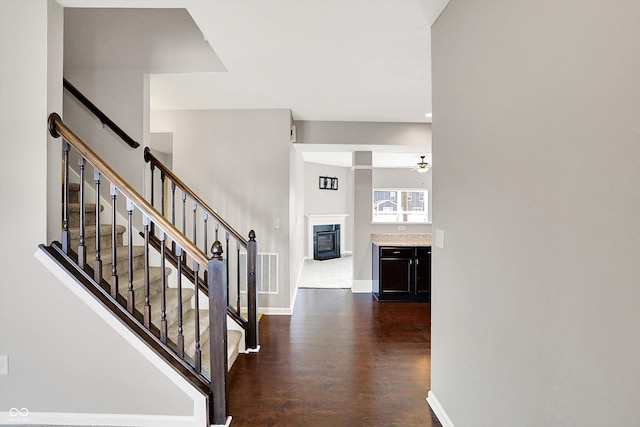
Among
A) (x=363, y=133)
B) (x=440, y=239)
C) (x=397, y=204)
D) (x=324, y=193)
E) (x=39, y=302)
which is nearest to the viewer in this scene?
(x=39, y=302)

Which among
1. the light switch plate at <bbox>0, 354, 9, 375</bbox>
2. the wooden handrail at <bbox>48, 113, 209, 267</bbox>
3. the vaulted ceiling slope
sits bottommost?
the light switch plate at <bbox>0, 354, 9, 375</bbox>

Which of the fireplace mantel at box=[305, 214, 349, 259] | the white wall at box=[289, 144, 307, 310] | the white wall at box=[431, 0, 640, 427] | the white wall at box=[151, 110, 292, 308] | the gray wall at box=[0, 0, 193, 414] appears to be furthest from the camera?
the fireplace mantel at box=[305, 214, 349, 259]

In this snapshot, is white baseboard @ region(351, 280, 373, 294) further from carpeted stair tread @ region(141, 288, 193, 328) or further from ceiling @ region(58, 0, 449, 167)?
carpeted stair tread @ region(141, 288, 193, 328)

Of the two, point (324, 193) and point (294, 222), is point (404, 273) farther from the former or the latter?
point (324, 193)

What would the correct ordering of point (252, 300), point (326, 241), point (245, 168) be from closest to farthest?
point (252, 300) → point (245, 168) → point (326, 241)

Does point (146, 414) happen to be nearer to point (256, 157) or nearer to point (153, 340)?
point (153, 340)

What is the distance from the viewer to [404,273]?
4738mm

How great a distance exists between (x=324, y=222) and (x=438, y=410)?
650 cm

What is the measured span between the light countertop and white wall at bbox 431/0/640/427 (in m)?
2.94

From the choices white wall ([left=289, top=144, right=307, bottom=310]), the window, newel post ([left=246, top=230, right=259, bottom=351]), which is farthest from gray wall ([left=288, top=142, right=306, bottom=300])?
the window

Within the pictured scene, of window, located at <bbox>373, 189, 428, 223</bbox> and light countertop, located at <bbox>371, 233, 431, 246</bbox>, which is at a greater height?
window, located at <bbox>373, 189, 428, 223</bbox>

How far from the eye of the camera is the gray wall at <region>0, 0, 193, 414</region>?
1.88 m

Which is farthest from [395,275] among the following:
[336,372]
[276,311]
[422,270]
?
[336,372]

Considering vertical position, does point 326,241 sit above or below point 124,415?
above
